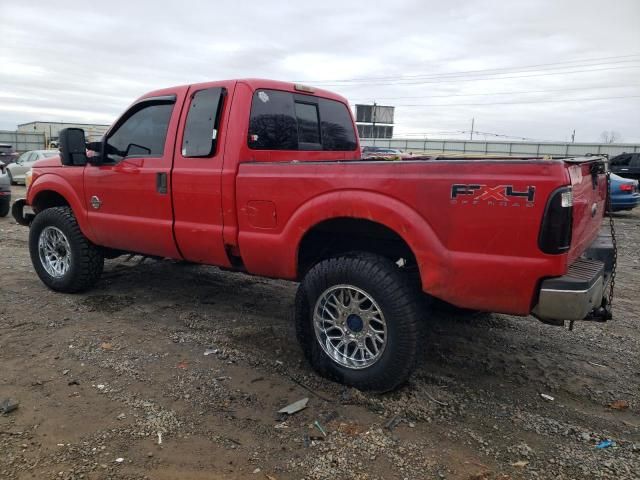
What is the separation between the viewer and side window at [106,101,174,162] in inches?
174

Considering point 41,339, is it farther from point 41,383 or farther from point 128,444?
point 128,444

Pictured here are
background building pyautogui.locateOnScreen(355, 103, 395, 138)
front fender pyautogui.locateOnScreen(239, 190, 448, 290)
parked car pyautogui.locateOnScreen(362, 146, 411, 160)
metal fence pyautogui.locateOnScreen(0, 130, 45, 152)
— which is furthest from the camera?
background building pyautogui.locateOnScreen(355, 103, 395, 138)

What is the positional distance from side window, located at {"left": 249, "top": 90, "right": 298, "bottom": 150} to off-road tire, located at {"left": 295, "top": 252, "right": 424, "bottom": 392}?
123 centimetres

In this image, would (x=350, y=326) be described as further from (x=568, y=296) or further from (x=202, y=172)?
(x=202, y=172)

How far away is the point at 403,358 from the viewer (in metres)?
3.09

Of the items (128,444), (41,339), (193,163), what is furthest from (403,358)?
(41,339)

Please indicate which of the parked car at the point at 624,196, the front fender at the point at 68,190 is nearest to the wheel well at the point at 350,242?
the front fender at the point at 68,190

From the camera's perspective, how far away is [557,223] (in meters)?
2.56

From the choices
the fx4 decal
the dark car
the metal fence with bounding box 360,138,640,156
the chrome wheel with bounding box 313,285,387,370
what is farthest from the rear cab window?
the metal fence with bounding box 360,138,640,156

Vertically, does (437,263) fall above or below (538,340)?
above

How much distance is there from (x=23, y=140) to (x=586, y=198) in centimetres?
4090

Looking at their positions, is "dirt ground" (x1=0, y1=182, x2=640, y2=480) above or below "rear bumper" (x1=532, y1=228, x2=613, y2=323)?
below

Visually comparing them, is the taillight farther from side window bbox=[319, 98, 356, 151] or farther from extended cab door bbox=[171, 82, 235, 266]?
side window bbox=[319, 98, 356, 151]

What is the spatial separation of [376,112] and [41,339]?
5312 centimetres
